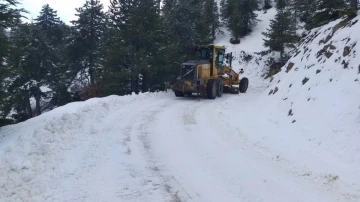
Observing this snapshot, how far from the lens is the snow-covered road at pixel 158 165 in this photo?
560 cm

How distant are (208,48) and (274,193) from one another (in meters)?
15.6

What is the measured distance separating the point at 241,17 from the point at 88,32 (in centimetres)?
2439

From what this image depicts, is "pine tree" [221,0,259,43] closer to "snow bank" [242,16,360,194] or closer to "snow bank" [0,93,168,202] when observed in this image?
"snow bank" [242,16,360,194]

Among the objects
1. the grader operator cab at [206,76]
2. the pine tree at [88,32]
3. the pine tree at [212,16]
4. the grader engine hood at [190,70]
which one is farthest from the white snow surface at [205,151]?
the pine tree at [212,16]

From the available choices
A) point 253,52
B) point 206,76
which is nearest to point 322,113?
point 206,76

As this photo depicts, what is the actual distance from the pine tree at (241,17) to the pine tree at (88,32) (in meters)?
22.1

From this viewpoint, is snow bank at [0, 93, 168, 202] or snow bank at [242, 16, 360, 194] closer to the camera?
snow bank at [0, 93, 168, 202]

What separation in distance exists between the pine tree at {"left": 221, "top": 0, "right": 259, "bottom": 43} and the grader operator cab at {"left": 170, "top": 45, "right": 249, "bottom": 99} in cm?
2671

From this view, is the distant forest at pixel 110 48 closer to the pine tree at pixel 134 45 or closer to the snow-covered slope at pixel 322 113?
the pine tree at pixel 134 45

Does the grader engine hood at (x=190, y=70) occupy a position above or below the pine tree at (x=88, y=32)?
below

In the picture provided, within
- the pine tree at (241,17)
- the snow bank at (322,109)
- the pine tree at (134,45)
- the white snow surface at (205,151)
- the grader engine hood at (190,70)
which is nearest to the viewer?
the white snow surface at (205,151)

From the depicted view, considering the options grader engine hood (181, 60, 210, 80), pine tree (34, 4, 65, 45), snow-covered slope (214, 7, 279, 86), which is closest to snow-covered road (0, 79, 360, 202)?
grader engine hood (181, 60, 210, 80)

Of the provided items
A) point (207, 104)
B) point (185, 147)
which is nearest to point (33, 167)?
point (185, 147)

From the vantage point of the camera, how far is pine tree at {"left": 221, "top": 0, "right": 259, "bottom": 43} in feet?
155
